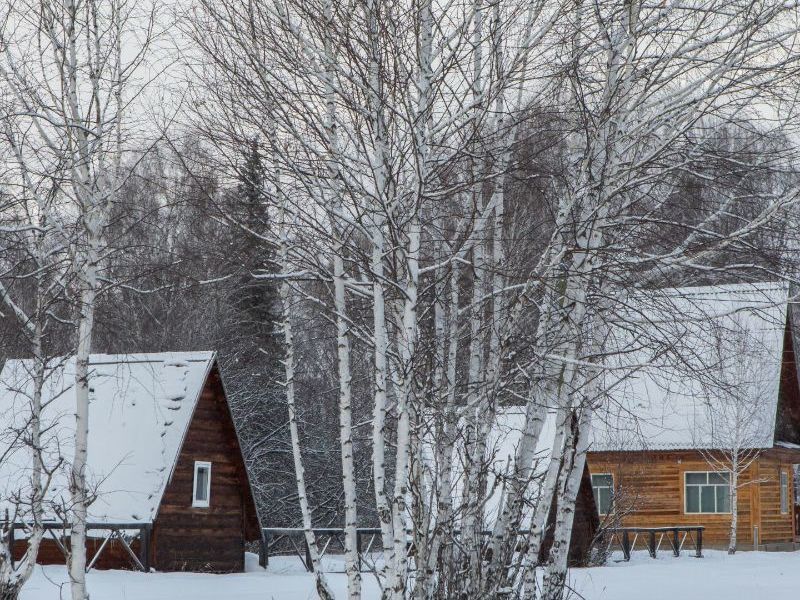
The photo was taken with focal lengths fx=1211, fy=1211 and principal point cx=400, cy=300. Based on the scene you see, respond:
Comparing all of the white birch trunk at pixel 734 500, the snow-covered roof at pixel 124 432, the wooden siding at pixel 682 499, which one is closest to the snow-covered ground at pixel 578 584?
the snow-covered roof at pixel 124 432

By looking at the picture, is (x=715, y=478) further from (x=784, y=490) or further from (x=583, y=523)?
(x=583, y=523)

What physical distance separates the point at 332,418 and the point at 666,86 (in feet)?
93.6

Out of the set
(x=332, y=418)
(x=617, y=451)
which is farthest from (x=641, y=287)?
(x=332, y=418)

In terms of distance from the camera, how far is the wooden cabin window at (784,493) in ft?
116

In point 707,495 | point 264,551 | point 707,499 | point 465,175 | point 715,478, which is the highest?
point 465,175

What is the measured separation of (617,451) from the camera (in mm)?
30609

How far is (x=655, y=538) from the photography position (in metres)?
32.1

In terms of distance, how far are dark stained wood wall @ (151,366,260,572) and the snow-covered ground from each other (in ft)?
2.39

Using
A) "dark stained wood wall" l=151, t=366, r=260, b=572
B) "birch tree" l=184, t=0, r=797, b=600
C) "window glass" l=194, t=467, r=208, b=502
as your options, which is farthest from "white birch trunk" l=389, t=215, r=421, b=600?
"window glass" l=194, t=467, r=208, b=502

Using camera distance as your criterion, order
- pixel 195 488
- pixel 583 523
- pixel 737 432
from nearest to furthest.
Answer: pixel 195 488 → pixel 583 523 → pixel 737 432

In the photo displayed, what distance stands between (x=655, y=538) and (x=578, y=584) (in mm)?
12755

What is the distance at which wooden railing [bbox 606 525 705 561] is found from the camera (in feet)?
92.1

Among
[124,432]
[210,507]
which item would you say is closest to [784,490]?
[210,507]

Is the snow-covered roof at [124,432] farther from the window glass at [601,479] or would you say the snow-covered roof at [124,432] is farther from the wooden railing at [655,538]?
the window glass at [601,479]
